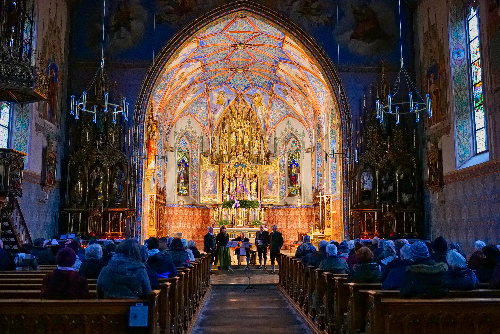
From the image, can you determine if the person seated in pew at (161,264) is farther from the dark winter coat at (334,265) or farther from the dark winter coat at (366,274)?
the dark winter coat at (366,274)

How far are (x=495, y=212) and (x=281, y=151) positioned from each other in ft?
71.0

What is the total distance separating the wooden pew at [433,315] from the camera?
548 centimetres

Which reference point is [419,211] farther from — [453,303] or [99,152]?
[453,303]

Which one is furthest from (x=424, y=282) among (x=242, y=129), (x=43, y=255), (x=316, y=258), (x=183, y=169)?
(x=183, y=169)

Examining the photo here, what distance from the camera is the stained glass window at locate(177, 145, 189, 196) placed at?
35.7 m

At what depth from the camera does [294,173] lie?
36344 mm

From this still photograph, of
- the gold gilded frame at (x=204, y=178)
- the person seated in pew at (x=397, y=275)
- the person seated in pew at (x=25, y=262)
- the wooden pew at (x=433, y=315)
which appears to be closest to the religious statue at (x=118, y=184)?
the person seated in pew at (x=25, y=262)

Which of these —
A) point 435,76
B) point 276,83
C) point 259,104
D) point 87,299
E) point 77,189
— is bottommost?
point 87,299

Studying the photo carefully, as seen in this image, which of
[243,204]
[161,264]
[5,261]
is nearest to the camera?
[161,264]

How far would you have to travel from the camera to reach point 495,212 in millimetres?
15633

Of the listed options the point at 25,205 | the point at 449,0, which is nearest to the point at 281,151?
the point at 449,0

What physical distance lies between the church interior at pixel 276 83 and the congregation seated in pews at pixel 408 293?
1099mm

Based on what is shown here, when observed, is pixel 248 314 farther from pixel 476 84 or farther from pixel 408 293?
pixel 476 84

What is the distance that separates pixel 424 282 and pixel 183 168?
3097cm
